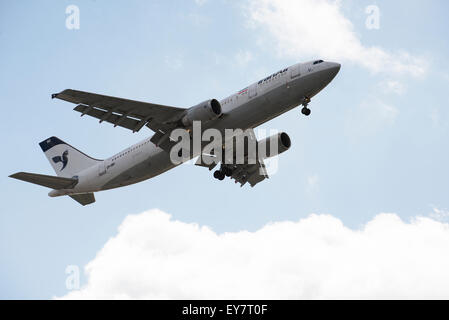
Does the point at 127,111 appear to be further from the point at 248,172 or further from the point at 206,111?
the point at 248,172

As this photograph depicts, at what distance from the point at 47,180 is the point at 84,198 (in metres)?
3.88

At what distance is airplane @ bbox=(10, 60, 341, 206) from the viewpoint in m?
33.5

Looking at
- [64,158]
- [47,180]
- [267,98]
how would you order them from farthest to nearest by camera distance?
1. [64,158]
2. [47,180]
3. [267,98]

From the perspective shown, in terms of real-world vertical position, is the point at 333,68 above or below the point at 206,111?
above

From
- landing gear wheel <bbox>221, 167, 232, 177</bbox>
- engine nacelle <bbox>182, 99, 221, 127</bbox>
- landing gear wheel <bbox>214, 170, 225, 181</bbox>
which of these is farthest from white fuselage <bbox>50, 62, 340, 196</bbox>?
landing gear wheel <bbox>221, 167, 232, 177</bbox>

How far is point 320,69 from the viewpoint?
33312 mm

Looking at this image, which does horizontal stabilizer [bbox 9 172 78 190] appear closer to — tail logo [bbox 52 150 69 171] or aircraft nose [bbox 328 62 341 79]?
tail logo [bbox 52 150 69 171]

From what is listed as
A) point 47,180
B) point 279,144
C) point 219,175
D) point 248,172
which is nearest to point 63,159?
point 47,180

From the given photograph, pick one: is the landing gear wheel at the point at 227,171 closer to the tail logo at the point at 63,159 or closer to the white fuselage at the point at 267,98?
the white fuselage at the point at 267,98

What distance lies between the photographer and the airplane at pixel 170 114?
1320 inches

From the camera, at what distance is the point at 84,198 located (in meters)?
43.5

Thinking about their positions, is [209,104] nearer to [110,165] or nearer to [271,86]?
[271,86]

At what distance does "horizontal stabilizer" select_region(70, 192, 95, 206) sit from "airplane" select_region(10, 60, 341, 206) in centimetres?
248

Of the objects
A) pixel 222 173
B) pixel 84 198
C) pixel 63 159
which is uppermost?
pixel 63 159
